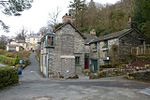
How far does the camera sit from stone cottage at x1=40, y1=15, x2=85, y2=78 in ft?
135

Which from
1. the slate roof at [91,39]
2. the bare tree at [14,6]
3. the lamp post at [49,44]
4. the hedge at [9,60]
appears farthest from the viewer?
the hedge at [9,60]

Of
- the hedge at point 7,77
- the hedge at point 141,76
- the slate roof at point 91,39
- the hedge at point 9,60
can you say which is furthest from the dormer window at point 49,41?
the hedge at point 9,60

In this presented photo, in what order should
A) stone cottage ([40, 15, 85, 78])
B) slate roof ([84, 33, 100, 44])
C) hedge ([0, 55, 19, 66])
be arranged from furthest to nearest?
1. hedge ([0, 55, 19, 66])
2. slate roof ([84, 33, 100, 44])
3. stone cottage ([40, 15, 85, 78])

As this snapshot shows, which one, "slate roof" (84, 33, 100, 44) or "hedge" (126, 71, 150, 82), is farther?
"slate roof" (84, 33, 100, 44)

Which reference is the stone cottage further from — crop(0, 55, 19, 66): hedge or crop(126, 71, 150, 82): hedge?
crop(0, 55, 19, 66): hedge

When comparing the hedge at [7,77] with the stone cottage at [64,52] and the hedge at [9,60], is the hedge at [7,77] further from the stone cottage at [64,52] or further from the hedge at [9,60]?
the hedge at [9,60]

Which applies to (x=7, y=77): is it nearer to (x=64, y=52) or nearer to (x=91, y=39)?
(x=64, y=52)

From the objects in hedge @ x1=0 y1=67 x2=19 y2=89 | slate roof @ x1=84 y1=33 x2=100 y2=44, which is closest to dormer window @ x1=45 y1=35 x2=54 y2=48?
slate roof @ x1=84 y1=33 x2=100 y2=44

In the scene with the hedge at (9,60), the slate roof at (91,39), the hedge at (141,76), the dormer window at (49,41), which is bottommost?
the hedge at (141,76)

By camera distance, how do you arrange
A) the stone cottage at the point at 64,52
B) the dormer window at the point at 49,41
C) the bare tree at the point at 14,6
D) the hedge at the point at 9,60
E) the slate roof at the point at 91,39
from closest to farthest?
the bare tree at the point at 14,6 < the stone cottage at the point at 64,52 < the dormer window at the point at 49,41 < the slate roof at the point at 91,39 < the hedge at the point at 9,60

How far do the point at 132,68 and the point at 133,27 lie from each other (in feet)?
35.5

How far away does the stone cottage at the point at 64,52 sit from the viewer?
135 ft

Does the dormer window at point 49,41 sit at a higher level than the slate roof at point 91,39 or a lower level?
lower

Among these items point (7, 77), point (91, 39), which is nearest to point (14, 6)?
point (7, 77)
